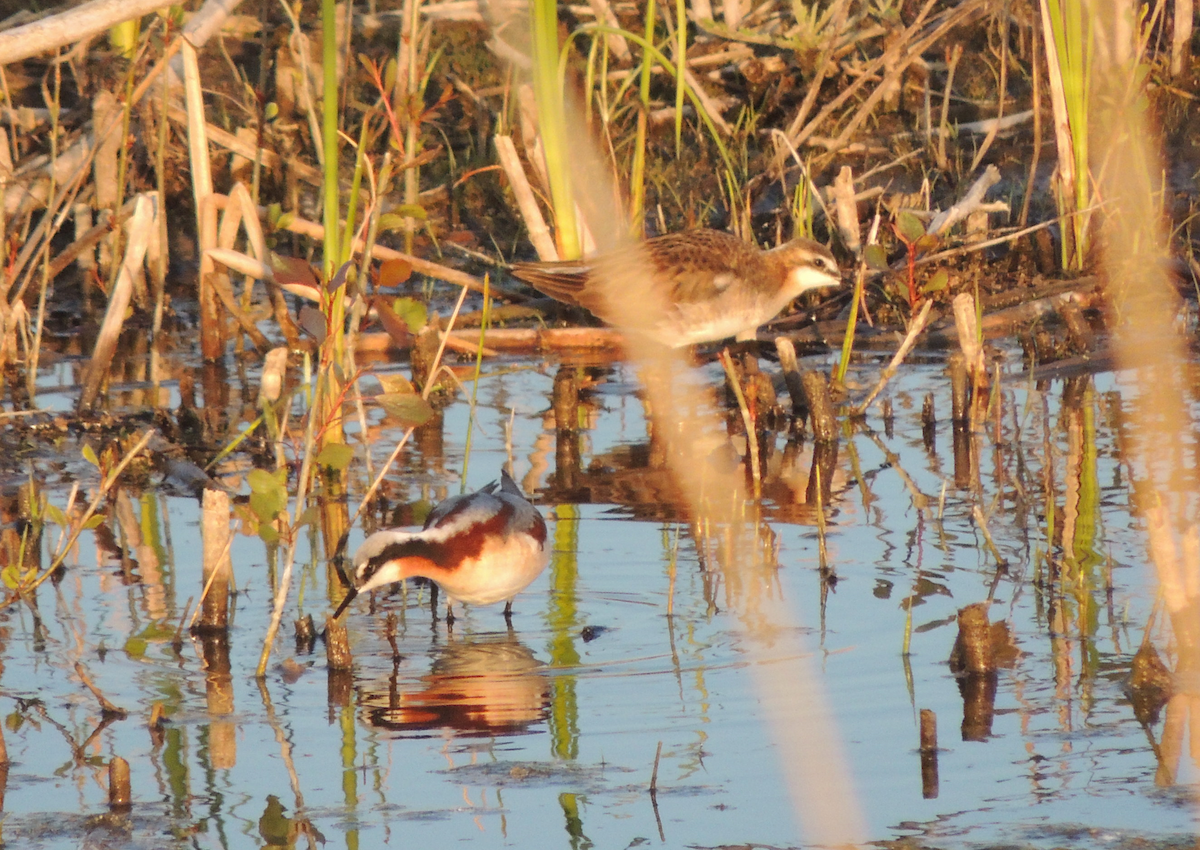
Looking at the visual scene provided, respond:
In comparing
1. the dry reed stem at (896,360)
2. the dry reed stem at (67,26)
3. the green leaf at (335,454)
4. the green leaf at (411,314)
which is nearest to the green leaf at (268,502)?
the green leaf at (335,454)

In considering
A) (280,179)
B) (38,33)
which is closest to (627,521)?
(38,33)

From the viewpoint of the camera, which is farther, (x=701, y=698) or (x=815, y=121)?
(x=815, y=121)

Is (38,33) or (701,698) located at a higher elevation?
(38,33)

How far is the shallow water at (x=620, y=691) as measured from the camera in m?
4.25

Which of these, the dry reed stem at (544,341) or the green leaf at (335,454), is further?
the dry reed stem at (544,341)

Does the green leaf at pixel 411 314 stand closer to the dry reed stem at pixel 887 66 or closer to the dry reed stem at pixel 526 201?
the dry reed stem at pixel 526 201

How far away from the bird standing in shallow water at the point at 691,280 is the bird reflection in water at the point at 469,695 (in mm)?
3633

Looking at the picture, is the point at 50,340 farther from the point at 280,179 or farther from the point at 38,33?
the point at 38,33

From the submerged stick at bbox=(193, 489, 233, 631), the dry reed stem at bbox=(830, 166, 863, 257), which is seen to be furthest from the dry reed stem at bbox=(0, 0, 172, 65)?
the dry reed stem at bbox=(830, 166, 863, 257)

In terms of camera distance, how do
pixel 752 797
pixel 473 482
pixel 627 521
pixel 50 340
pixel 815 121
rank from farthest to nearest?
pixel 815 121 → pixel 50 340 → pixel 473 482 → pixel 627 521 → pixel 752 797

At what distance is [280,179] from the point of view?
11.4 meters

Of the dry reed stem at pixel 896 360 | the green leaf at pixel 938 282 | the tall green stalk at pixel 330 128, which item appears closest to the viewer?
the tall green stalk at pixel 330 128

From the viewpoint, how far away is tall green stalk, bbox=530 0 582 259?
8.74 meters

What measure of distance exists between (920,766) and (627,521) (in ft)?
8.60
